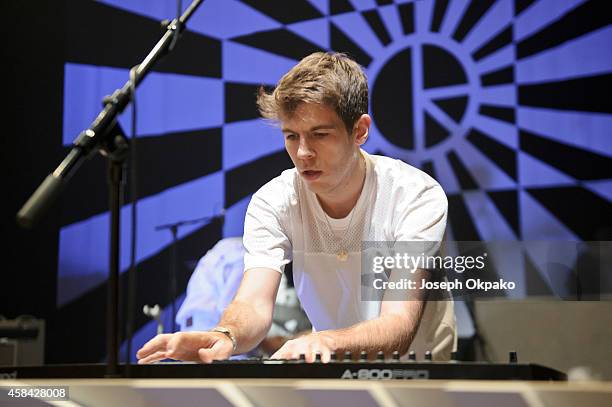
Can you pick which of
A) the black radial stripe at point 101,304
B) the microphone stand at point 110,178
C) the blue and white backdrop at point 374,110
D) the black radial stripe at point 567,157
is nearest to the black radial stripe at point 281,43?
the blue and white backdrop at point 374,110

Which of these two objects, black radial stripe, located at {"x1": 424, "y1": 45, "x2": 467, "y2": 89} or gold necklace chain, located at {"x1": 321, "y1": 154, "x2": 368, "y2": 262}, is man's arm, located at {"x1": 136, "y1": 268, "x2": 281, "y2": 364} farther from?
black radial stripe, located at {"x1": 424, "y1": 45, "x2": 467, "y2": 89}

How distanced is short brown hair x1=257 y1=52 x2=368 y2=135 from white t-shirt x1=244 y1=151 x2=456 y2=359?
18 centimetres

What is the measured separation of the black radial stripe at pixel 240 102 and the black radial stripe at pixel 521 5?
4.10 ft

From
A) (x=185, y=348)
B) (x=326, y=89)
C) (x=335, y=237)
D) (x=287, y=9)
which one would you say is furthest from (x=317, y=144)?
(x=287, y=9)

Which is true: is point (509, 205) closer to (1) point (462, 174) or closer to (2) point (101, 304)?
(1) point (462, 174)

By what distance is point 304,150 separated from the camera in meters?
2.09

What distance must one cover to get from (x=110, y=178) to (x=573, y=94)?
2.58m

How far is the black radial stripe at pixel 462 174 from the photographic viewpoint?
341 cm

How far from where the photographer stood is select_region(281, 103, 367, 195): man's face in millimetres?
2092

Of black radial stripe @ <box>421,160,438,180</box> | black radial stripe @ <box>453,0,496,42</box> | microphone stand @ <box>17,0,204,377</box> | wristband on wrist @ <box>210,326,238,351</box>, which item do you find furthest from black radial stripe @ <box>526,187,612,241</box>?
microphone stand @ <box>17,0,204,377</box>

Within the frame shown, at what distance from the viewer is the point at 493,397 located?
2.75 ft

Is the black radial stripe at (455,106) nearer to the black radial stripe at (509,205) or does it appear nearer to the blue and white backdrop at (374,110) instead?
the blue and white backdrop at (374,110)

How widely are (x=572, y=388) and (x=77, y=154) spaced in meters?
0.86

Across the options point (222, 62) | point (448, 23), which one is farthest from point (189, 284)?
point (448, 23)
